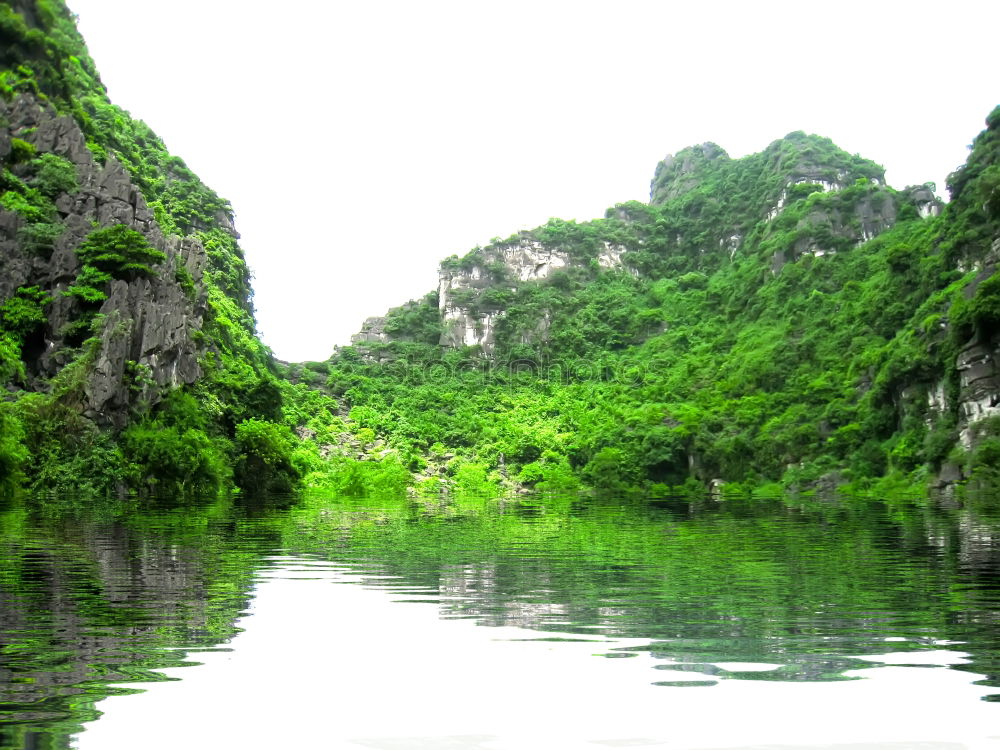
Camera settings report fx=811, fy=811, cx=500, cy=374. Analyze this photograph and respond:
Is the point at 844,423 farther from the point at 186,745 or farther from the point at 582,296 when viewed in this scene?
the point at 582,296

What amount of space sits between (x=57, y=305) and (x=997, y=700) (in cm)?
4328

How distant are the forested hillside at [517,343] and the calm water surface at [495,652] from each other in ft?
90.3

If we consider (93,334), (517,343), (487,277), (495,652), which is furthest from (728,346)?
(495,652)

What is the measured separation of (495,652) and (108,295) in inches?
1594

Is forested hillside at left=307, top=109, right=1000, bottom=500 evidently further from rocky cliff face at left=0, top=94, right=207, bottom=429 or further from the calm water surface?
rocky cliff face at left=0, top=94, right=207, bottom=429

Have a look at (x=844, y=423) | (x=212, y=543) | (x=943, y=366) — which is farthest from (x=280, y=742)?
(x=844, y=423)

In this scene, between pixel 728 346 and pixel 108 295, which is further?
pixel 728 346


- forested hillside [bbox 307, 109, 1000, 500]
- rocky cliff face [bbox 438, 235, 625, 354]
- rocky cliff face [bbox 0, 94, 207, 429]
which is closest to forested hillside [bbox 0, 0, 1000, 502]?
rocky cliff face [bbox 0, 94, 207, 429]

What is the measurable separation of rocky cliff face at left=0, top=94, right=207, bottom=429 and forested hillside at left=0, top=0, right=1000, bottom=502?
0.13 meters

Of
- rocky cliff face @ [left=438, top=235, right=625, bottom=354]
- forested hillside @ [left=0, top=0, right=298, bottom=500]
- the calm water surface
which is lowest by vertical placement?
the calm water surface

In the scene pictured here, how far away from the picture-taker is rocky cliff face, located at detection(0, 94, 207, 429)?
1507 inches

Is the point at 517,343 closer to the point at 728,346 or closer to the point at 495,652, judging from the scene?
the point at 728,346

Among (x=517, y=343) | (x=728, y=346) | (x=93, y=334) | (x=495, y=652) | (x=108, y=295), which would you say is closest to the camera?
(x=495, y=652)

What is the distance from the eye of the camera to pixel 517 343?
167000mm
